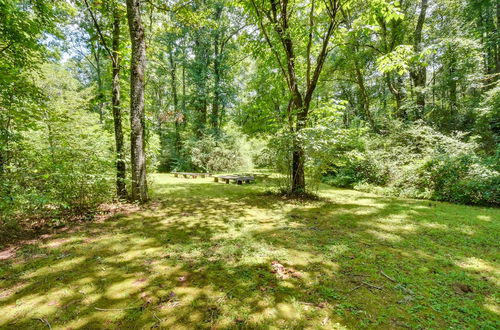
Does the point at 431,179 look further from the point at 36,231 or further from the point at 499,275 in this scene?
the point at 36,231

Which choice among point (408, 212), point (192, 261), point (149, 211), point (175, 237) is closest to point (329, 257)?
point (192, 261)

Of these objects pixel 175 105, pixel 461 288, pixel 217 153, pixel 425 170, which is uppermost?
pixel 175 105

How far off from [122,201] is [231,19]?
19.1 metres

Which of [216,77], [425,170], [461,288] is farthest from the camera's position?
[216,77]

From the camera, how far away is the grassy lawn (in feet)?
6.31

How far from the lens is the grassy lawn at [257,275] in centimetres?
192

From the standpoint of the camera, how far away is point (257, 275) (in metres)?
2.61

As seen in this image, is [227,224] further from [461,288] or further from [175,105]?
[175,105]

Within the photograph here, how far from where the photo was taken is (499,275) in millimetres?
2602

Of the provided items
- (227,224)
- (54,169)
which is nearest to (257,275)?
(227,224)

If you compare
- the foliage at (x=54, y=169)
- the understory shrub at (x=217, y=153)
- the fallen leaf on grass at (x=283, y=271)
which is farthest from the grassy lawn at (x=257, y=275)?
the understory shrub at (x=217, y=153)

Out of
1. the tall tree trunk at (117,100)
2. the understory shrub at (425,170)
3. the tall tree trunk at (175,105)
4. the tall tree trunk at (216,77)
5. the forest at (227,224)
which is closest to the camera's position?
the forest at (227,224)

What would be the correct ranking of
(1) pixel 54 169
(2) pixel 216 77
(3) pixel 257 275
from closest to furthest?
(3) pixel 257 275, (1) pixel 54 169, (2) pixel 216 77

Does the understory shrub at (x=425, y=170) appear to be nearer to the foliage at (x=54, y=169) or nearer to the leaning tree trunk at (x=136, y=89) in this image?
the leaning tree trunk at (x=136, y=89)
